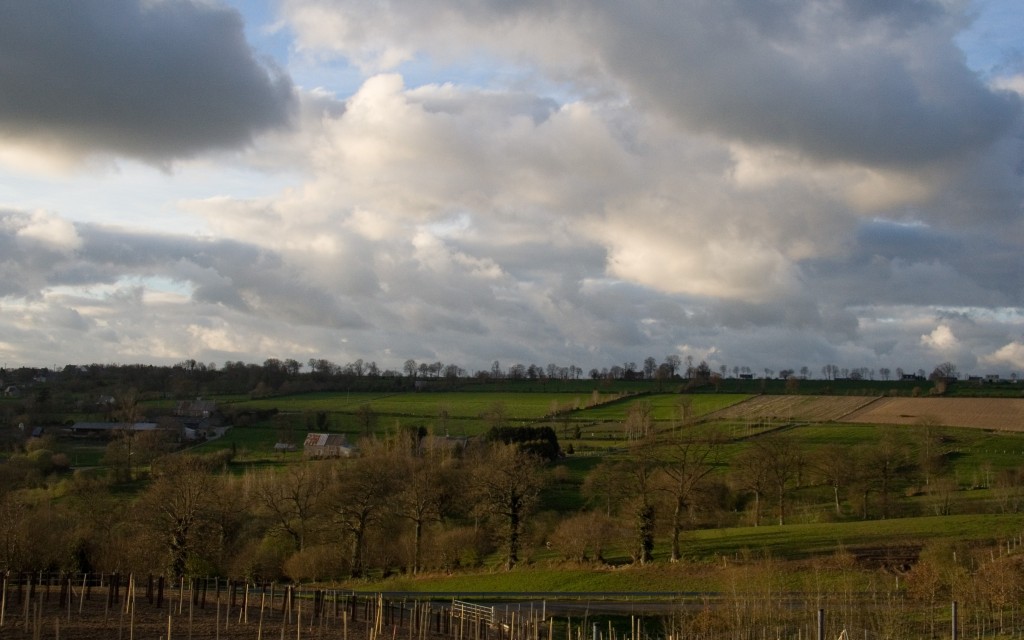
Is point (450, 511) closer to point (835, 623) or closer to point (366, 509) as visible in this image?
point (366, 509)

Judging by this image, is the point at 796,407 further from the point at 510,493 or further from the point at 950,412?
the point at 510,493

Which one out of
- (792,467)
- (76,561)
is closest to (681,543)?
(792,467)

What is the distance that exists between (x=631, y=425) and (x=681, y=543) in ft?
183

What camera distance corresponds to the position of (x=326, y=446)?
107188mm

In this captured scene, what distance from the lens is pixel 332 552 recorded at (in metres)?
62.3

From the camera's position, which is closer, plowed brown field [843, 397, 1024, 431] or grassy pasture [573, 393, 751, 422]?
plowed brown field [843, 397, 1024, 431]

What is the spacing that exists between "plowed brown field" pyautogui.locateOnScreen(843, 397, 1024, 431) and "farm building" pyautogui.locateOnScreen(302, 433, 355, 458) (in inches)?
2629

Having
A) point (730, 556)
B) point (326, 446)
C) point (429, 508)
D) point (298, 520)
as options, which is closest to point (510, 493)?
point (429, 508)

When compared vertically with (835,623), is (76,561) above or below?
below

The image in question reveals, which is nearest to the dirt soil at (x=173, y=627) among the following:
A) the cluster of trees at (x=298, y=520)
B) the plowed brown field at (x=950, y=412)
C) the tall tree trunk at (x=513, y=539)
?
the cluster of trees at (x=298, y=520)

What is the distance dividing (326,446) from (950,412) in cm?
8249

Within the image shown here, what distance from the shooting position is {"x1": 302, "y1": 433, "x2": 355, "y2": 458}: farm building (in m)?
101

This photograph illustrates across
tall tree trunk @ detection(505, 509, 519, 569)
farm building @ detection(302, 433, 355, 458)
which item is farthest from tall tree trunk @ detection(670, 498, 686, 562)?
farm building @ detection(302, 433, 355, 458)

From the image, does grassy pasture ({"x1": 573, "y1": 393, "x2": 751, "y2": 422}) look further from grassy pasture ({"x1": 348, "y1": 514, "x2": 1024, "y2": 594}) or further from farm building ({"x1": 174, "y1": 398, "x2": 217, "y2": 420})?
grassy pasture ({"x1": 348, "y1": 514, "x2": 1024, "y2": 594})
